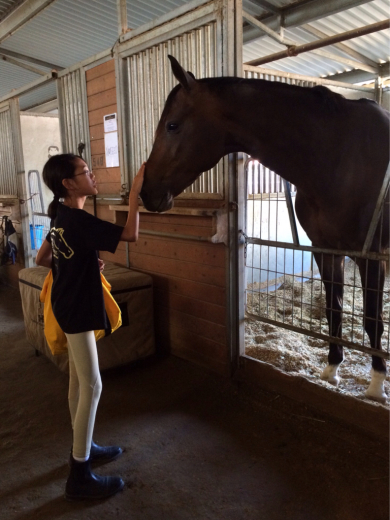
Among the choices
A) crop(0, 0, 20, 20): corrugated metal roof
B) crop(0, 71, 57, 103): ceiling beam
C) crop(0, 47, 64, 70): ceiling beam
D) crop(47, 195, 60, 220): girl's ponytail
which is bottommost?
crop(47, 195, 60, 220): girl's ponytail

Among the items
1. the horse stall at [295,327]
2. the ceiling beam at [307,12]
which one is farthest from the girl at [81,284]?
the ceiling beam at [307,12]

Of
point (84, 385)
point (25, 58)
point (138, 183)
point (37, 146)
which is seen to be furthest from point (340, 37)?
point (37, 146)

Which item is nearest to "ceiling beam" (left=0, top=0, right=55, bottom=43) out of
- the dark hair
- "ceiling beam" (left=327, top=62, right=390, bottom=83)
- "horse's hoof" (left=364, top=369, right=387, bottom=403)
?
the dark hair

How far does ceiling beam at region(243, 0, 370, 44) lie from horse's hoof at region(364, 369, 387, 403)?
2859 mm

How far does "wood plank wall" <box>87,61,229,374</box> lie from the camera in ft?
8.31

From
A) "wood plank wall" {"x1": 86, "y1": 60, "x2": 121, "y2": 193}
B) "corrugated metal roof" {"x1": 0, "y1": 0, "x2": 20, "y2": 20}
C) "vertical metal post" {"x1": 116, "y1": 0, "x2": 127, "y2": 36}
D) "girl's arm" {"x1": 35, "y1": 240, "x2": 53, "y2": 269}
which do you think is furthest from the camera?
"corrugated metal roof" {"x1": 0, "y1": 0, "x2": 20, "y2": 20}

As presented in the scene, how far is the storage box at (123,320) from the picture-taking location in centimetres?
265

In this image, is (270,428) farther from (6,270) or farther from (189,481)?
(6,270)

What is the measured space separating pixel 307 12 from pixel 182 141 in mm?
2553

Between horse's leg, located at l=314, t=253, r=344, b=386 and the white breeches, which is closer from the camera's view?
the white breeches

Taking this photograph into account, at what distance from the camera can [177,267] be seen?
2.82m

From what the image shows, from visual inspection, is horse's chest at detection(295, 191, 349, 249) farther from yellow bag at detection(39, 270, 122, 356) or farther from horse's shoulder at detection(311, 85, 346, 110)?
yellow bag at detection(39, 270, 122, 356)

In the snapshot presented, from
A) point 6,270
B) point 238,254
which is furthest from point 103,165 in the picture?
point 6,270

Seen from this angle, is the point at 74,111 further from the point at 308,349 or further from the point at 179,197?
the point at 308,349
